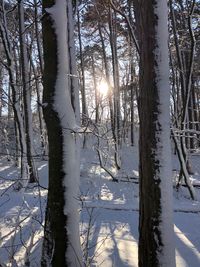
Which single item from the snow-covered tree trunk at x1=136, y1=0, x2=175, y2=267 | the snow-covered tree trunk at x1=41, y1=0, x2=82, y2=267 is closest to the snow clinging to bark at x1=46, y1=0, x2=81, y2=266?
the snow-covered tree trunk at x1=41, y1=0, x2=82, y2=267

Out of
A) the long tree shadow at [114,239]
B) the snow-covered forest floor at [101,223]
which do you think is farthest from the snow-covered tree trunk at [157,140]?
the long tree shadow at [114,239]

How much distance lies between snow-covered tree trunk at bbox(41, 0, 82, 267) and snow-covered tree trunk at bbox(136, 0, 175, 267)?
914mm

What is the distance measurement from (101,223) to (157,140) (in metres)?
4.55

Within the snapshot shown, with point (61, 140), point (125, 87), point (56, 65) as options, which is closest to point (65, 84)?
point (56, 65)

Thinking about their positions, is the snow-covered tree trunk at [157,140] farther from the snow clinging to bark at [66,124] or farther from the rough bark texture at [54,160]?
the rough bark texture at [54,160]

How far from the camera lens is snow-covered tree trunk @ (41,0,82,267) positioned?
4.82 meters

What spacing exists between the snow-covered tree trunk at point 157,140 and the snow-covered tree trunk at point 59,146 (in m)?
0.91

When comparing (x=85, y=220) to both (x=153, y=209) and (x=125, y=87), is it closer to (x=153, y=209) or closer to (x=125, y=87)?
(x=153, y=209)

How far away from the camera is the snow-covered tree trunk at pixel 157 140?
4.54 m

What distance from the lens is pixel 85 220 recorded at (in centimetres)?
880

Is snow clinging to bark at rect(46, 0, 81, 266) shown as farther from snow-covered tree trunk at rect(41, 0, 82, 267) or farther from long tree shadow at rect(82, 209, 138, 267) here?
long tree shadow at rect(82, 209, 138, 267)

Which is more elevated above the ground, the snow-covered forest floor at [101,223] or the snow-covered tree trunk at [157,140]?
the snow-covered tree trunk at [157,140]

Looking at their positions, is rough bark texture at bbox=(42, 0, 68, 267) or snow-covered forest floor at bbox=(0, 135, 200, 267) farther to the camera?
snow-covered forest floor at bbox=(0, 135, 200, 267)

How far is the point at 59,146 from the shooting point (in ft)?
15.9
